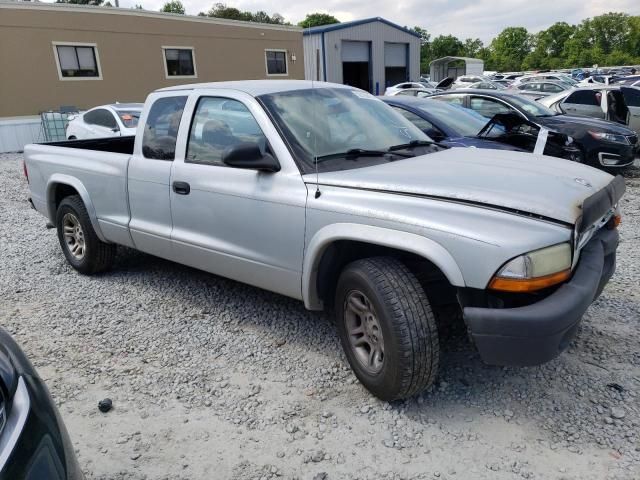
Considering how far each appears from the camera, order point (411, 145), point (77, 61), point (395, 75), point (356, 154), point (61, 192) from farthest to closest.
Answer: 1. point (395, 75)
2. point (77, 61)
3. point (61, 192)
4. point (411, 145)
5. point (356, 154)

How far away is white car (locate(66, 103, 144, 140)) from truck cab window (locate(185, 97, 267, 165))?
8.24 m

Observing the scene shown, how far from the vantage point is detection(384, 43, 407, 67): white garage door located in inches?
1515

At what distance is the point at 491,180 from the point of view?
9.29 feet

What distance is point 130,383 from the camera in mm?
3338

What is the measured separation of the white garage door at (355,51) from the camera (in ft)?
115

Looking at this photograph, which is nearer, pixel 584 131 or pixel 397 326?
pixel 397 326

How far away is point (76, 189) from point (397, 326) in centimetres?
374

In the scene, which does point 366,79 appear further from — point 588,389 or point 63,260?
point 588,389

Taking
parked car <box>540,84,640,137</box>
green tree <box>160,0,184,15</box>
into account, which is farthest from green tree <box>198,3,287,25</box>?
parked car <box>540,84,640,137</box>

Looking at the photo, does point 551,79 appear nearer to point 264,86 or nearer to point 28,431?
point 264,86

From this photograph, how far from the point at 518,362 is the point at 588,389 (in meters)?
0.84

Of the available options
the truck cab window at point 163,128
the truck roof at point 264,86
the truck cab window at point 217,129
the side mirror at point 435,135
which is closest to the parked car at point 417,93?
the side mirror at point 435,135

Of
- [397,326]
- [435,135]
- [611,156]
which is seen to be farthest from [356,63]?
[397,326]

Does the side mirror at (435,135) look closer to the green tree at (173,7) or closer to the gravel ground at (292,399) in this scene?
the gravel ground at (292,399)
